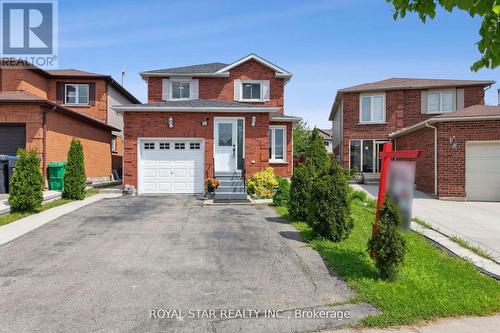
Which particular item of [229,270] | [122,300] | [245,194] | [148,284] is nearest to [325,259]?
[229,270]

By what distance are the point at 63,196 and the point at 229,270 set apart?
1029 cm

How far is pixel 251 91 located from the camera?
68.6 feet

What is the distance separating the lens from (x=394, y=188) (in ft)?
16.5

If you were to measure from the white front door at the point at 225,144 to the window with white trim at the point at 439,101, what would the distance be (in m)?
13.2

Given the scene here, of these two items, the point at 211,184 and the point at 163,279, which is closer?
the point at 163,279

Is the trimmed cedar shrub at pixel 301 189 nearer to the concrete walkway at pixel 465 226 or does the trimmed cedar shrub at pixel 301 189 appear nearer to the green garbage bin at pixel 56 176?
the concrete walkway at pixel 465 226

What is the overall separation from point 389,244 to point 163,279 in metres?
3.19

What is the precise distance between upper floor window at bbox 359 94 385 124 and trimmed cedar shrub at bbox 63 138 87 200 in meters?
16.1

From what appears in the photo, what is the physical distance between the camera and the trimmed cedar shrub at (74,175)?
12914mm

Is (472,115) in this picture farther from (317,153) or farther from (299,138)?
(299,138)

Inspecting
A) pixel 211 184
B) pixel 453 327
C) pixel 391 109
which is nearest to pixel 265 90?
pixel 391 109

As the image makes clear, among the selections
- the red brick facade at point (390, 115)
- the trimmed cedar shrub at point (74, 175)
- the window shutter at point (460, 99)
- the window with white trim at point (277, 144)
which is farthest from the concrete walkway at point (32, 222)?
the window shutter at point (460, 99)

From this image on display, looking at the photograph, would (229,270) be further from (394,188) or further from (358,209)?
(358,209)

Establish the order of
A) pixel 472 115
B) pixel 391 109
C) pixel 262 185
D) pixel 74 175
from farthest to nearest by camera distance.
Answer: pixel 391 109 → pixel 262 185 → pixel 472 115 → pixel 74 175
